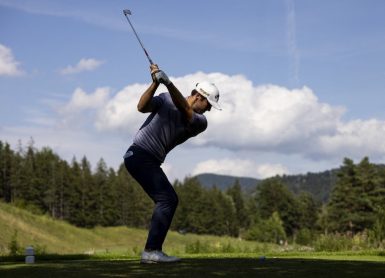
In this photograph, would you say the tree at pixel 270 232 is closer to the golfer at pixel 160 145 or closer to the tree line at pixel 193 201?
the tree line at pixel 193 201

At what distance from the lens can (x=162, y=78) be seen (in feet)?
23.3

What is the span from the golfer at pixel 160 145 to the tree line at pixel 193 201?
66782 mm

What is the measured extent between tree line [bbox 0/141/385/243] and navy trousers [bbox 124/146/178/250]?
66.8 meters

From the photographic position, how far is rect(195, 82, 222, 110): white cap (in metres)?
7.51

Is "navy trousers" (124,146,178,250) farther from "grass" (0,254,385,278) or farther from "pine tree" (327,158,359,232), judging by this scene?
"pine tree" (327,158,359,232)

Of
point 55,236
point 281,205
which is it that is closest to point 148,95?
point 55,236

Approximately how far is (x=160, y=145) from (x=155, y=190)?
1.91ft

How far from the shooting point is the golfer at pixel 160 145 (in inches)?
292

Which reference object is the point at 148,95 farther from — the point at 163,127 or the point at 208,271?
the point at 208,271

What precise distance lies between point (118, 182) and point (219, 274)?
139m

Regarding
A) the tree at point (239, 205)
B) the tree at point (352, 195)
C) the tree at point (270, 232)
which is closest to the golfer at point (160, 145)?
the tree at point (352, 195)

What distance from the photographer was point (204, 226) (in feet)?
470

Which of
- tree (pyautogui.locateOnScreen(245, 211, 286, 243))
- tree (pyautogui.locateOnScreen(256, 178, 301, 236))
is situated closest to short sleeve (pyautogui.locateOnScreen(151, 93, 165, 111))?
tree (pyautogui.locateOnScreen(245, 211, 286, 243))

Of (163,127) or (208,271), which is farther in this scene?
(163,127)
